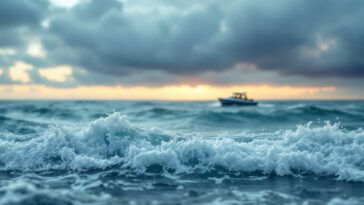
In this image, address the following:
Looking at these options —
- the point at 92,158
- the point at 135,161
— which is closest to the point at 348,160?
the point at 135,161

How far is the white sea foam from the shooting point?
8.15m

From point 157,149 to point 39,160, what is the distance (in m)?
3.40

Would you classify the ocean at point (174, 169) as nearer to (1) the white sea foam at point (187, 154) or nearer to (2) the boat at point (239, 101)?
(1) the white sea foam at point (187, 154)

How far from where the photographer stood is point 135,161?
841 cm

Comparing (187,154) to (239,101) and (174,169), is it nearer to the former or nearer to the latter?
(174,169)

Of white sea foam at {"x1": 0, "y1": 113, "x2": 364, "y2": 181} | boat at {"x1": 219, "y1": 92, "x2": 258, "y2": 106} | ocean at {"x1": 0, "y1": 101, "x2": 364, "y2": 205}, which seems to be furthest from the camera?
boat at {"x1": 219, "y1": 92, "x2": 258, "y2": 106}

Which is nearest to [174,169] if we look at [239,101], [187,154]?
[187,154]

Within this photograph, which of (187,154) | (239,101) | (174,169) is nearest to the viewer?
(174,169)

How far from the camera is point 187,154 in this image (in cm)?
877

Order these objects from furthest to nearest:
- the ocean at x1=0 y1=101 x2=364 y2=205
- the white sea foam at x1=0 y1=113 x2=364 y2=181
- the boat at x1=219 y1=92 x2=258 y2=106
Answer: the boat at x1=219 y1=92 x2=258 y2=106 < the white sea foam at x1=0 y1=113 x2=364 y2=181 < the ocean at x1=0 y1=101 x2=364 y2=205

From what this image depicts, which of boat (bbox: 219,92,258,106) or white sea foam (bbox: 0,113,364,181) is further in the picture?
boat (bbox: 219,92,258,106)

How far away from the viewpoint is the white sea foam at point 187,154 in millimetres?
8148

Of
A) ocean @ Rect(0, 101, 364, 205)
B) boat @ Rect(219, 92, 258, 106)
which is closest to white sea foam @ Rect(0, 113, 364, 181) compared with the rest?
ocean @ Rect(0, 101, 364, 205)

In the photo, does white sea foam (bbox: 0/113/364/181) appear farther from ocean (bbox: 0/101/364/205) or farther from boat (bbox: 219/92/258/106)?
boat (bbox: 219/92/258/106)
